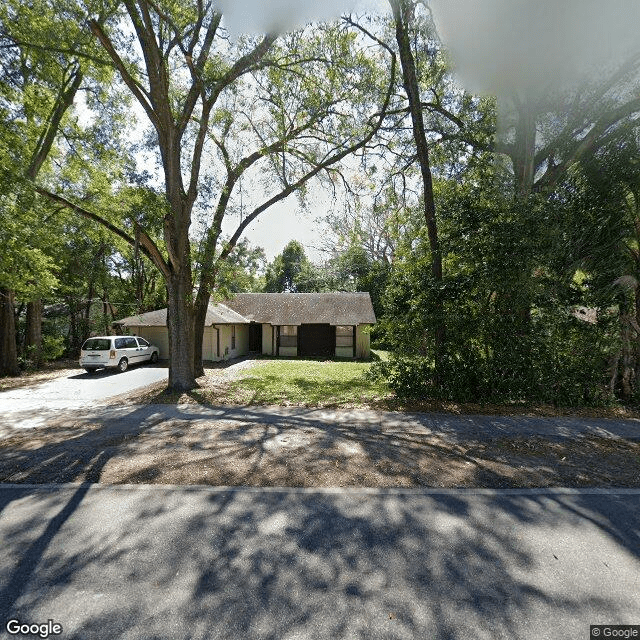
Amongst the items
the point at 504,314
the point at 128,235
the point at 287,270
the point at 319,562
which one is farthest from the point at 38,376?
the point at 287,270

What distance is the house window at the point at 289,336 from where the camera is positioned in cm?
2422

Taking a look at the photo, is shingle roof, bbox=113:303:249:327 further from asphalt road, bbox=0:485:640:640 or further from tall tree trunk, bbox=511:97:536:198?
asphalt road, bbox=0:485:640:640

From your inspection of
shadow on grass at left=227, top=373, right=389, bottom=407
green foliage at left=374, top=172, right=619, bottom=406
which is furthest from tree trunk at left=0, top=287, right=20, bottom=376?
green foliage at left=374, top=172, right=619, bottom=406

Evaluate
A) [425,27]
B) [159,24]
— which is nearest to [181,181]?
[159,24]

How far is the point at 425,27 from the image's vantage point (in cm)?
1015

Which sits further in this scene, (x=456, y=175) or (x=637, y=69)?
(x=456, y=175)

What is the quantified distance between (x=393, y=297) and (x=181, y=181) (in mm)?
7375

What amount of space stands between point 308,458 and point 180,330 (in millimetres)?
7087

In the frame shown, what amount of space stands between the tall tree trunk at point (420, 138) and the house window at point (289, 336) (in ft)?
48.8

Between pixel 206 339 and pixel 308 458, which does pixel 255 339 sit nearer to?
pixel 206 339

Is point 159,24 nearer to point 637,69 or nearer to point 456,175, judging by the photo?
point 456,175

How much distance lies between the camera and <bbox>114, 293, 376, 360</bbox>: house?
21609 mm

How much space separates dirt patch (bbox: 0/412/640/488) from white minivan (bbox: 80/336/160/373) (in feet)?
31.0

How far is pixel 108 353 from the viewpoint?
16.5m
